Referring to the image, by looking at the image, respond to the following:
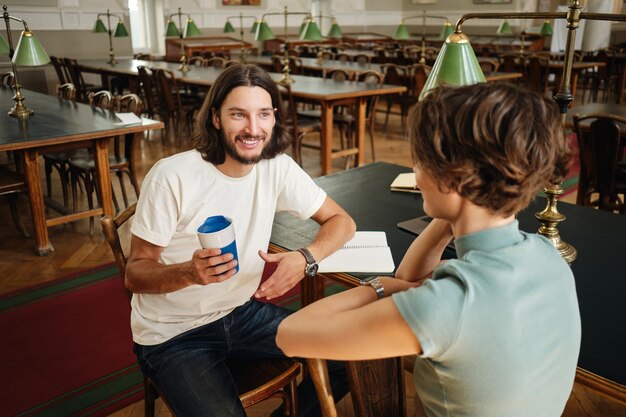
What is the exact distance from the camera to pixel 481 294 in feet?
2.47

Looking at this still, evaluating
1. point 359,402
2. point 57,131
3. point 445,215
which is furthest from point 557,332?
point 57,131

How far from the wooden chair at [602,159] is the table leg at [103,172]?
2.69 metres

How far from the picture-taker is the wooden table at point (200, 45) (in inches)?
457

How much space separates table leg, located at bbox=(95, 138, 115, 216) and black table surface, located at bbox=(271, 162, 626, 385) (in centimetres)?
176

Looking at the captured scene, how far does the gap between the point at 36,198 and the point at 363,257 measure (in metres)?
2.46

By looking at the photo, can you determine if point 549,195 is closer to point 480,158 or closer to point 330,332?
point 480,158

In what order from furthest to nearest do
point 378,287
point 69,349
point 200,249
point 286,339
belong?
point 69,349
point 200,249
point 378,287
point 286,339

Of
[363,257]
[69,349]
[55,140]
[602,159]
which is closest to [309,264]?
[363,257]

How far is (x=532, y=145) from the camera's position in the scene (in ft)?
2.58

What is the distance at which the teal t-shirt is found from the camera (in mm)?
740

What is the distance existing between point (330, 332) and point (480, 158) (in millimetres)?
325

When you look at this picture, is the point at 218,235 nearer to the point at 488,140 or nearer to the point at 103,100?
the point at 488,140

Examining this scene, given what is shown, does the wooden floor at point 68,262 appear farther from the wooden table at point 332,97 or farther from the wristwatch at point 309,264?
the wooden table at point 332,97

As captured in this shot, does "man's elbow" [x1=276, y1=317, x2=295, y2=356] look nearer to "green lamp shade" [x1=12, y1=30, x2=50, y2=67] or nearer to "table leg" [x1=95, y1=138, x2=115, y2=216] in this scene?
"table leg" [x1=95, y1=138, x2=115, y2=216]
